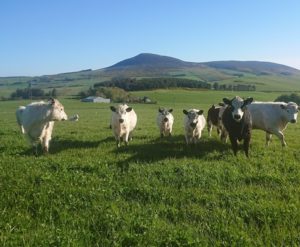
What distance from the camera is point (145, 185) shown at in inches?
360

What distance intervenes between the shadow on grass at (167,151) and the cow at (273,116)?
6.42ft

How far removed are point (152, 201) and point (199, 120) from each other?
9.48 metres

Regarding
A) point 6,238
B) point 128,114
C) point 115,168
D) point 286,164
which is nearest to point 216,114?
point 128,114

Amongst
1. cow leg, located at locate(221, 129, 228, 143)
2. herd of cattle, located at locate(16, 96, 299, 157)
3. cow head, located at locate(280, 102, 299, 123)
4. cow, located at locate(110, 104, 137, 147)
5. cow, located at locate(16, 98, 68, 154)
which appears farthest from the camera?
cow leg, located at locate(221, 129, 228, 143)

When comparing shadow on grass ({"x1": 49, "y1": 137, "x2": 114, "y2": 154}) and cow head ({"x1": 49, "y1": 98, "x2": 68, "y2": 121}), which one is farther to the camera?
shadow on grass ({"x1": 49, "y1": 137, "x2": 114, "y2": 154})

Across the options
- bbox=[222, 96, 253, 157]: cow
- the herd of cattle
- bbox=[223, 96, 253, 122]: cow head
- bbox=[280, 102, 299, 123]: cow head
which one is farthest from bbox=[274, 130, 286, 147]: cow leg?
bbox=[223, 96, 253, 122]: cow head

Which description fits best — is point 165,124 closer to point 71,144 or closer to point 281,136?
point 71,144

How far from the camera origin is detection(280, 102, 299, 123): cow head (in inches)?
661

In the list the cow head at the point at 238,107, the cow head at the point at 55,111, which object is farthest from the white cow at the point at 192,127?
the cow head at the point at 55,111

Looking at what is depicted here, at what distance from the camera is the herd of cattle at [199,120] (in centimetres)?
1481

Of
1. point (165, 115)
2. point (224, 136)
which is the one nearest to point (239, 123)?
point (224, 136)

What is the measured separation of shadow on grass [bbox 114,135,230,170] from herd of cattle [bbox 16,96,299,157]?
2.04 feet

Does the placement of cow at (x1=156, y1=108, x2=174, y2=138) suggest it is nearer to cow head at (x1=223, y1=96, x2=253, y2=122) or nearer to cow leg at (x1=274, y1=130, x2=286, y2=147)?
cow head at (x1=223, y1=96, x2=253, y2=122)

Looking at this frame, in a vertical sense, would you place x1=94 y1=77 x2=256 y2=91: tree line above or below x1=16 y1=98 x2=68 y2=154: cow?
below
